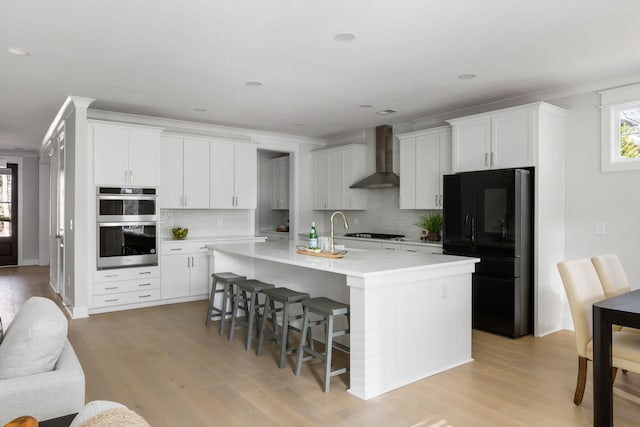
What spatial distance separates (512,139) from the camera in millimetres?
4535

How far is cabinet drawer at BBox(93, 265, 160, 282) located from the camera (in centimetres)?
519

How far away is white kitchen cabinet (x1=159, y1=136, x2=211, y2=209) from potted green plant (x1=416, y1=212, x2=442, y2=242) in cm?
311

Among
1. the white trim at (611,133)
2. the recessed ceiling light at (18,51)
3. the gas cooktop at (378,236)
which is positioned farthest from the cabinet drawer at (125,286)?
the white trim at (611,133)

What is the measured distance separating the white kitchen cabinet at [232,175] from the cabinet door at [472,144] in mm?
3111

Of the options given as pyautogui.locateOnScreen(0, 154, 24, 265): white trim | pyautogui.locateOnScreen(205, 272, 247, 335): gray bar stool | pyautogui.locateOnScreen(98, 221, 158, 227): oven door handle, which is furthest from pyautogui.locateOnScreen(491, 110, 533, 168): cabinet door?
pyautogui.locateOnScreen(0, 154, 24, 265): white trim

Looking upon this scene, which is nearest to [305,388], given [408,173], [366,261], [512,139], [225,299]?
[366,261]

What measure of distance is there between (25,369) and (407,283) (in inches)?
89.7

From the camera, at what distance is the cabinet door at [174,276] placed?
567cm

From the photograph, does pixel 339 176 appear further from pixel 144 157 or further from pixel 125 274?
pixel 125 274

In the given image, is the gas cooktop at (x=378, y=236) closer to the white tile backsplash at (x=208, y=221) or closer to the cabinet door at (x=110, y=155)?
the white tile backsplash at (x=208, y=221)

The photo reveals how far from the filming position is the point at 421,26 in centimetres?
300

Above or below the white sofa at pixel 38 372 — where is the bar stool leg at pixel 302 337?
below

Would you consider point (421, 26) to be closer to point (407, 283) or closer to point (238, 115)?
point (407, 283)

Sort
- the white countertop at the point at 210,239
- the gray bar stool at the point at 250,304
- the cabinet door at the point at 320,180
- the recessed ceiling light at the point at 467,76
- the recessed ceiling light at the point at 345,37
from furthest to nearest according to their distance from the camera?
1. the cabinet door at the point at 320,180
2. the white countertop at the point at 210,239
3. the recessed ceiling light at the point at 467,76
4. the gray bar stool at the point at 250,304
5. the recessed ceiling light at the point at 345,37
